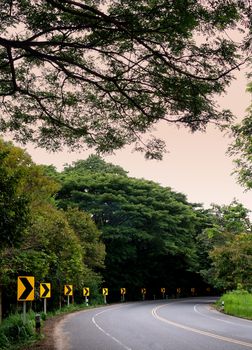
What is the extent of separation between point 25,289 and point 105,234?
1174 inches

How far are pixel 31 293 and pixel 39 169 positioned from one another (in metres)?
10.3

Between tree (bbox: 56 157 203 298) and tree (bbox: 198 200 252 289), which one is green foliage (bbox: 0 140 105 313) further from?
tree (bbox: 198 200 252 289)

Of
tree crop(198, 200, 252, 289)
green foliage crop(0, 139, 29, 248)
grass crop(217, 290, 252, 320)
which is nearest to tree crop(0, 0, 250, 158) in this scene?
green foliage crop(0, 139, 29, 248)

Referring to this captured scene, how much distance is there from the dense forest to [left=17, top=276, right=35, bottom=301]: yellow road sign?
2800 mm

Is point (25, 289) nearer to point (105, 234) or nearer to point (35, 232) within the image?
point (35, 232)

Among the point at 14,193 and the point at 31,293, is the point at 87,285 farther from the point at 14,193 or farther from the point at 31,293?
the point at 14,193

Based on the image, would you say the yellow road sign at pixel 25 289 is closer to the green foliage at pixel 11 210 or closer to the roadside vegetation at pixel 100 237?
the roadside vegetation at pixel 100 237

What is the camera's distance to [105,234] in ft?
144

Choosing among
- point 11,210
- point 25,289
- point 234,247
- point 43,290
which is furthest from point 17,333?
point 234,247

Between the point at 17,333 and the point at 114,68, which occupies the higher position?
the point at 114,68

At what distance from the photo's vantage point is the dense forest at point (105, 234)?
20.0 m

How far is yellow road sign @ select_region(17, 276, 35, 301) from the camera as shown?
556 inches

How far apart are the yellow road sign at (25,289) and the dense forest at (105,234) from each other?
9.19 ft

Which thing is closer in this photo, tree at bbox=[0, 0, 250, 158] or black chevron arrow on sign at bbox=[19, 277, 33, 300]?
tree at bbox=[0, 0, 250, 158]
